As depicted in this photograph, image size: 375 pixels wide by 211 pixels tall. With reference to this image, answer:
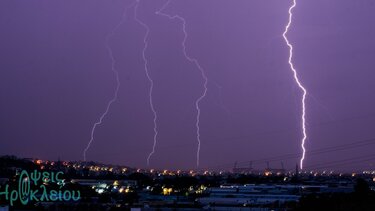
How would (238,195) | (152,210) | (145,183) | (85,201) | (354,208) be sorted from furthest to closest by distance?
(145,183) < (238,195) < (85,201) < (152,210) < (354,208)

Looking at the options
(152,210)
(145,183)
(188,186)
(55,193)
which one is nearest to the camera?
(55,193)

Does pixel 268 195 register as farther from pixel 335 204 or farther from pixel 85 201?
pixel 335 204

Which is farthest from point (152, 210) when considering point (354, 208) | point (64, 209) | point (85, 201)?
point (354, 208)

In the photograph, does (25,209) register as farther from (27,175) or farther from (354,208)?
(354,208)

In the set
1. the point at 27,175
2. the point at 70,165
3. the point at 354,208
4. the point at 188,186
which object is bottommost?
the point at 354,208

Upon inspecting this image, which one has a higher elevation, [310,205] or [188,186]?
[188,186]

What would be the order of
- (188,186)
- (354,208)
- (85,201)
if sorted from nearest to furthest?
(354,208) < (85,201) < (188,186)

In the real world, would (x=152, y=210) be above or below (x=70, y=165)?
below

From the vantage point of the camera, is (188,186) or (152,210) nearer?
(152,210)

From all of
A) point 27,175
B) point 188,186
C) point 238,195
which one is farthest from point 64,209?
point 188,186
